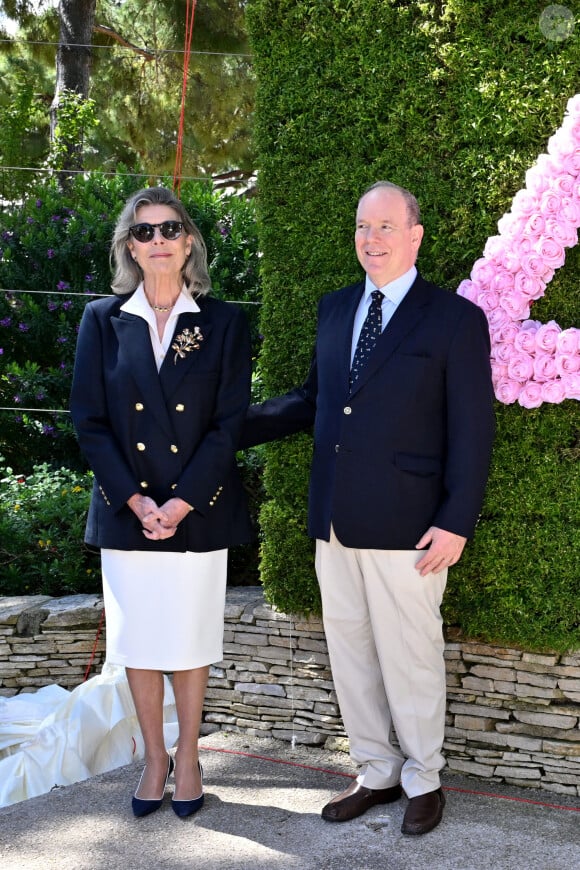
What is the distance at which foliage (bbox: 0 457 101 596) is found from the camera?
5324 mm

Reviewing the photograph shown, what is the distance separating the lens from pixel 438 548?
129 inches

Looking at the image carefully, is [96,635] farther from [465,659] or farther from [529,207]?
[529,207]

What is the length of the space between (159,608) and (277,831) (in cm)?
85

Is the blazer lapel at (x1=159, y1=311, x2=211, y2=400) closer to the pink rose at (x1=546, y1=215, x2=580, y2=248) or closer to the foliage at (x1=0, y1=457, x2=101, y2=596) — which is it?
the pink rose at (x1=546, y1=215, x2=580, y2=248)

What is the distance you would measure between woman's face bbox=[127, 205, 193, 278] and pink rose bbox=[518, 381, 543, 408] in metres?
1.31

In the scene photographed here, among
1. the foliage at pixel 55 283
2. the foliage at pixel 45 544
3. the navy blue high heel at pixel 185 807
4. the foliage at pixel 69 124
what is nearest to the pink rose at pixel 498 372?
the navy blue high heel at pixel 185 807

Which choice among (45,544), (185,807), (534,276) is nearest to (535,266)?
(534,276)

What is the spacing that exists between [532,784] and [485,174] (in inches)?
91.4

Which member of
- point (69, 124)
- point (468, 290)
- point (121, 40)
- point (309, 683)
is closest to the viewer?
point (468, 290)

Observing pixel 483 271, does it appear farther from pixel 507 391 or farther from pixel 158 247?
pixel 158 247

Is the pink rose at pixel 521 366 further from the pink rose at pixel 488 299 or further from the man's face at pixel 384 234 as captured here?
the man's face at pixel 384 234

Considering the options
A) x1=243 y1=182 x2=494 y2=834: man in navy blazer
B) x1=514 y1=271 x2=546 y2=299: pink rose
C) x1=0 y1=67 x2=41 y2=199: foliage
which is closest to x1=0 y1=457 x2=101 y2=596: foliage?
x1=243 y1=182 x2=494 y2=834: man in navy blazer

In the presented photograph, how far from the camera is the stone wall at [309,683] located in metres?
3.82

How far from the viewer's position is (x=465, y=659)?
398 cm
